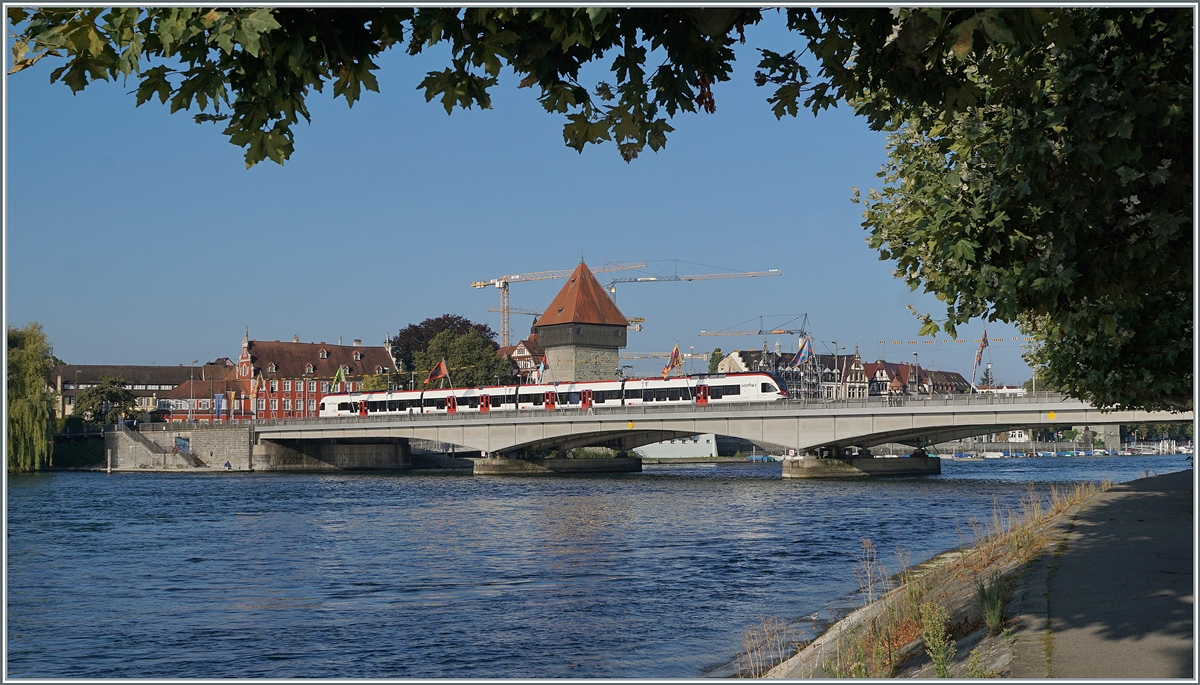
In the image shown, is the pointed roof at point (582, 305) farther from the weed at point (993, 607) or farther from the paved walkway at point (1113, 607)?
the weed at point (993, 607)

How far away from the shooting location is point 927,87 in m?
6.63

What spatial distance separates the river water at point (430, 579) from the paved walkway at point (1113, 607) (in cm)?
398

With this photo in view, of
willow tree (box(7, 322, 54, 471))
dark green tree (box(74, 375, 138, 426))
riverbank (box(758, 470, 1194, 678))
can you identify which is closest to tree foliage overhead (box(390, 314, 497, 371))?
dark green tree (box(74, 375, 138, 426))

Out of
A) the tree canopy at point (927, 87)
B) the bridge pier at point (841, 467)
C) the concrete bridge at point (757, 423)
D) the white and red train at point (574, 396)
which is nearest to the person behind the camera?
the tree canopy at point (927, 87)

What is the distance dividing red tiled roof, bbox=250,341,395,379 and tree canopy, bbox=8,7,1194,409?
120 metres

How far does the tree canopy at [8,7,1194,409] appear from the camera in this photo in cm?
536

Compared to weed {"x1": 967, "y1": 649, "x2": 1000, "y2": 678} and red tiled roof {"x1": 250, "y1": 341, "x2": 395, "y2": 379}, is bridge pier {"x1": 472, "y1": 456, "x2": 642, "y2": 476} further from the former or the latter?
weed {"x1": 967, "y1": 649, "x2": 1000, "y2": 678}

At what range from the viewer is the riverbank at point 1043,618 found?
817cm

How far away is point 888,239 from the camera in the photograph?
516 inches

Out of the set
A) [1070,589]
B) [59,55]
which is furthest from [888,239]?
[59,55]

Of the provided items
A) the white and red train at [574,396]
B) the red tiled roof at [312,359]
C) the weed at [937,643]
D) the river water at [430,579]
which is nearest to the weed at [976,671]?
the weed at [937,643]

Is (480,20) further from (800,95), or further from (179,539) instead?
(179,539)

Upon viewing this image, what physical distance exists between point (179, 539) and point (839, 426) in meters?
40.1

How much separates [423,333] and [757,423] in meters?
59.3
